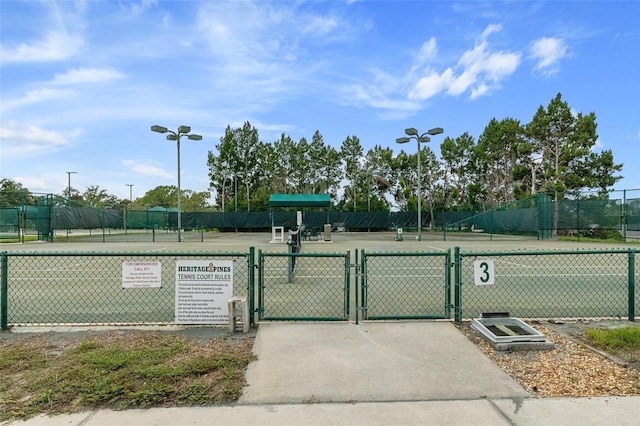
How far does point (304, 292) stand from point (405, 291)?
208cm

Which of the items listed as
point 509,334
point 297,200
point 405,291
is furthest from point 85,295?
point 297,200

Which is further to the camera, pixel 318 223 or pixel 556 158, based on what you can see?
pixel 318 223

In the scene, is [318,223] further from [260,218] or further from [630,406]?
[630,406]

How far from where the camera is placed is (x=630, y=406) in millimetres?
3320

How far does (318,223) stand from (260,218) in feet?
21.2

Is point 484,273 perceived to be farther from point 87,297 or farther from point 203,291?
point 87,297

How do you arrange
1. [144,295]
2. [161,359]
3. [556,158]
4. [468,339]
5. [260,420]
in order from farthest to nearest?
[556,158] < [144,295] < [468,339] < [161,359] < [260,420]

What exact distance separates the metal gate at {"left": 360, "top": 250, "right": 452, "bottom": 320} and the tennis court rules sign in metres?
1.97

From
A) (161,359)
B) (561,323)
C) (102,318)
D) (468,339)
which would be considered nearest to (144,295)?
(102,318)

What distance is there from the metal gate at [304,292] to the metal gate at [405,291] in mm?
468

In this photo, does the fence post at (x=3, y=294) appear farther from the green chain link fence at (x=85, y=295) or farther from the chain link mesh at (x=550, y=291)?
the chain link mesh at (x=550, y=291)

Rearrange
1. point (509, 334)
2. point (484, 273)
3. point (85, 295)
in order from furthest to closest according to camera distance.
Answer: point (85, 295) → point (484, 273) → point (509, 334)

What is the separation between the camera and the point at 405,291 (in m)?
7.95

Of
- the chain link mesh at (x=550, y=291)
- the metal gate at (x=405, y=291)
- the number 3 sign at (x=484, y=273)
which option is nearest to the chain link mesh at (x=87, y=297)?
the metal gate at (x=405, y=291)
